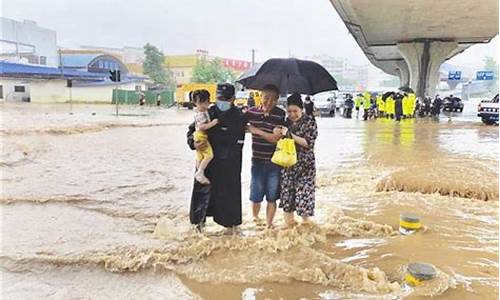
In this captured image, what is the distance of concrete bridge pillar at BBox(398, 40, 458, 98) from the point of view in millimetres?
32406

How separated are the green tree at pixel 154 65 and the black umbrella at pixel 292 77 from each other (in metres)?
52.6

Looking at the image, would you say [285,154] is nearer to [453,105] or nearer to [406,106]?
[406,106]

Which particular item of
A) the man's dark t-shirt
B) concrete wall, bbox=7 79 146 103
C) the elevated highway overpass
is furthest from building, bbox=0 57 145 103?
the man's dark t-shirt

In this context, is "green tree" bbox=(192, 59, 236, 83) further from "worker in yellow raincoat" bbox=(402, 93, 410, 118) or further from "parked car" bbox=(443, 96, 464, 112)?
"worker in yellow raincoat" bbox=(402, 93, 410, 118)

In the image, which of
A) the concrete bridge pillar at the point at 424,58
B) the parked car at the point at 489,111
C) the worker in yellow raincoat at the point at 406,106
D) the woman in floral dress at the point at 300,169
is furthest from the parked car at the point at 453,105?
the woman in floral dress at the point at 300,169

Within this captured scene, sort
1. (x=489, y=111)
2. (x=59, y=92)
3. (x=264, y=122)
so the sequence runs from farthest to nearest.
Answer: (x=59, y=92) → (x=489, y=111) → (x=264, y=122)

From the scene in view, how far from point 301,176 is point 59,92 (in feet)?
132

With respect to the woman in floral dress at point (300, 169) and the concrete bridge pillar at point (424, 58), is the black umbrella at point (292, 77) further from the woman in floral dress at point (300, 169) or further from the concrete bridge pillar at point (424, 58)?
the concrete bridge pillar at point (424, 58)

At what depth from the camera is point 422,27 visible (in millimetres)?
26312

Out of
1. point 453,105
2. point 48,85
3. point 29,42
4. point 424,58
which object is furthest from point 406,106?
point 29,42

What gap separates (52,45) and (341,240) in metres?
68.9

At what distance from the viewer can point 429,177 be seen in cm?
782

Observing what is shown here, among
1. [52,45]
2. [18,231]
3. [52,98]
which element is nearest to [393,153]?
[18,231]

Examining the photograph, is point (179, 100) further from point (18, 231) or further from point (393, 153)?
point (18, 231)
